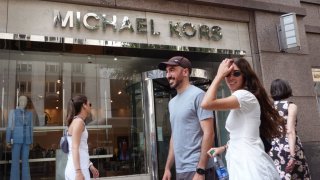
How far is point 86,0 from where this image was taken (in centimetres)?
716

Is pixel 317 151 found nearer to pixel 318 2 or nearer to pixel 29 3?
pixel 318 2

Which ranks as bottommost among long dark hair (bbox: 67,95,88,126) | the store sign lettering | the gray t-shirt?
the gray t-shirt

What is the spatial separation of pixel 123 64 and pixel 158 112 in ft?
4.90

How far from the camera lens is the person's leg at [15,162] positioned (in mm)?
7211

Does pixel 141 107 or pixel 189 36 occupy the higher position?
pixel 189 36

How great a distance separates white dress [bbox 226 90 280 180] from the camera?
2.51m

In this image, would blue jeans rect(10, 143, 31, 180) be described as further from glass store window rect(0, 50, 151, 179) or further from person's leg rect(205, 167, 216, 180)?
person's leg rect(205, 167, 216, 180)

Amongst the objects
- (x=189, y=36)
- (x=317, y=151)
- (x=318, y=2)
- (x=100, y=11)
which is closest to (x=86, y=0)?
(x=100, y=11)

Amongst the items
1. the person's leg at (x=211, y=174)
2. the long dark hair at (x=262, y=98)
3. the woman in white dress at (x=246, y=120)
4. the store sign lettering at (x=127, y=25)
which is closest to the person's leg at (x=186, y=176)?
the person's leg at (x=211, y=174)

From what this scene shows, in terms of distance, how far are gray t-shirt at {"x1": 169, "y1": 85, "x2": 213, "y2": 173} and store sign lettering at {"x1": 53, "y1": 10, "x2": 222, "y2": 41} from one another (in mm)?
4320

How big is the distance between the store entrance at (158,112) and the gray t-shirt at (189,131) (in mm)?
4495

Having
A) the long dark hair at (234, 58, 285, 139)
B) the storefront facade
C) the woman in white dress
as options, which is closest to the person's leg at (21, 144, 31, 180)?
the storefront facade

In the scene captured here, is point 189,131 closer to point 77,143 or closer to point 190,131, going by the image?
point 190,131

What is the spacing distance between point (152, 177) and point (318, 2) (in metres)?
7.46
